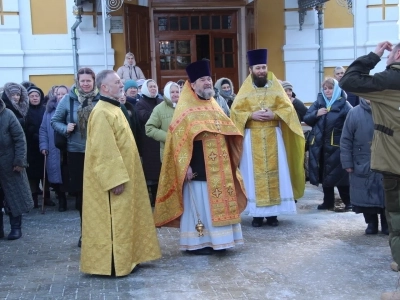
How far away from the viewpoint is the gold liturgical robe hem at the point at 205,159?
5.80 m

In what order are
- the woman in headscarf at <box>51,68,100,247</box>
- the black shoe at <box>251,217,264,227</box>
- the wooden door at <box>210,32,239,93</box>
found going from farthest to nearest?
the wooden door at <box>210,32,239,93</box> < the black shoe at <box>251,217,264,227</box> < the woman in headscarf at <box>51,68,100,247</box>

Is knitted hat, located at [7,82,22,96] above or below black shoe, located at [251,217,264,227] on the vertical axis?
above

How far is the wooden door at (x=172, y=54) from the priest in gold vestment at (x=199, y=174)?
752 cm

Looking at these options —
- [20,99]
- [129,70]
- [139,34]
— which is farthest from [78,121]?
[139,34]

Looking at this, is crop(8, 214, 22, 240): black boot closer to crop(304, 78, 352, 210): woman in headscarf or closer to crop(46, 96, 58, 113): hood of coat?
crop(46, 96, 58, 113): hood of coat

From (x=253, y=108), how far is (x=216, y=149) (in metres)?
1.33

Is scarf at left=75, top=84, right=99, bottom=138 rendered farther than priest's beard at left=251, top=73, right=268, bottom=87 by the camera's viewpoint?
No

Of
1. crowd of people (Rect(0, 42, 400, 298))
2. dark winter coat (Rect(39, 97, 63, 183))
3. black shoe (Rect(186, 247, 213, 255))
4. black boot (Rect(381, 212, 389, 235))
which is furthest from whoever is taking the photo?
dark winter coat (Rect(39, 97, 63, 183))

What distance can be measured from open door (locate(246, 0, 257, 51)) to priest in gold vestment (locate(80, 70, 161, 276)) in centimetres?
756

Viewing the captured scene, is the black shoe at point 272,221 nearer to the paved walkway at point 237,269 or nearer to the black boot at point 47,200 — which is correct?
the paved walkway at point 237,269

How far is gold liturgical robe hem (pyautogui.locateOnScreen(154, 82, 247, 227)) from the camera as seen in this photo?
5805 millimetres

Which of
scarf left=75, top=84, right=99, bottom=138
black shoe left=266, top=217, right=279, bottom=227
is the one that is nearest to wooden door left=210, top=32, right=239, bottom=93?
black shoe left=266, top=217, right=279, bottom=227

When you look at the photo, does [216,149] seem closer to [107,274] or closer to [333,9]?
[107,274]

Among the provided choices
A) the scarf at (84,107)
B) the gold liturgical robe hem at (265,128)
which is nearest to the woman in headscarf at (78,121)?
the scarf at (84,107)
